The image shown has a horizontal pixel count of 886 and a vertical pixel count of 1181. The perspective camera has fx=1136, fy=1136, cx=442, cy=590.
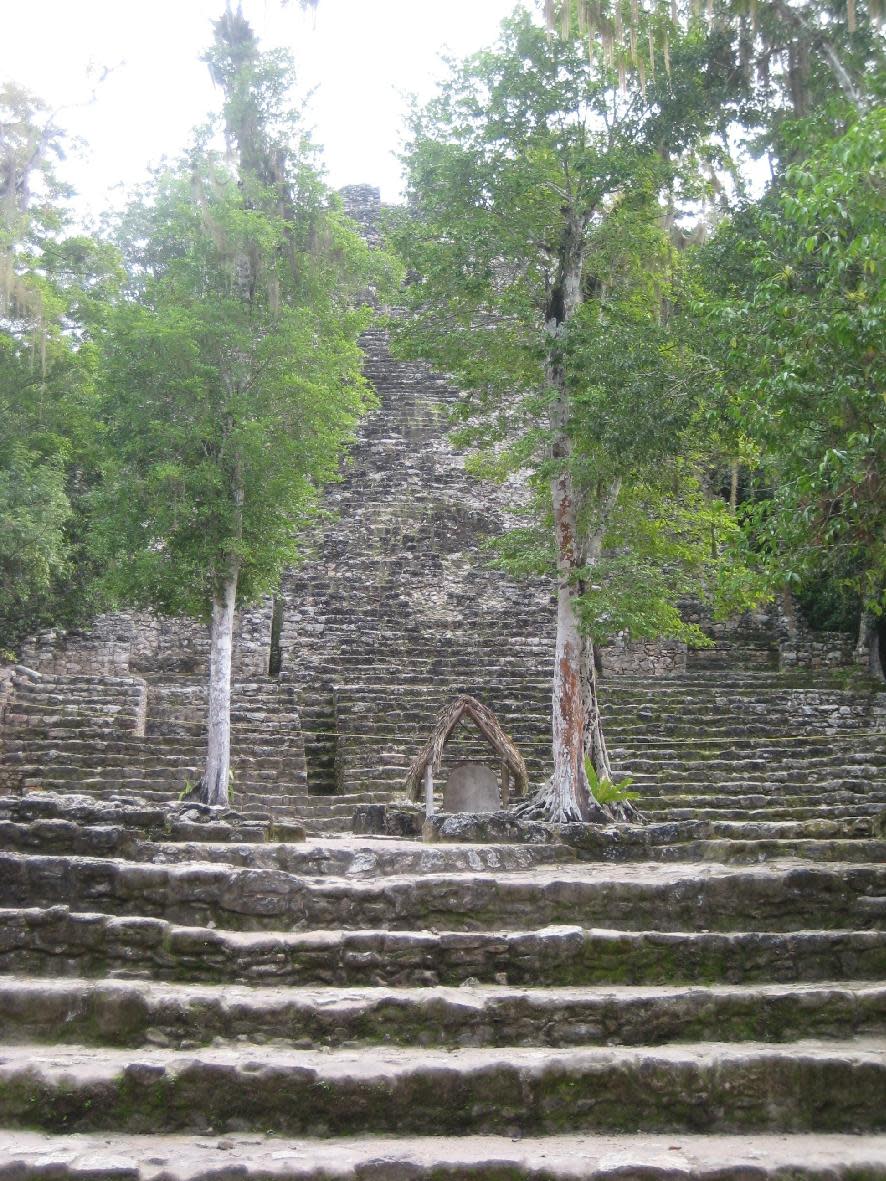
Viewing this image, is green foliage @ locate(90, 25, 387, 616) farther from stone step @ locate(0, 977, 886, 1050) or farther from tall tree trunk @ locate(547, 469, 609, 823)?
stone step @ locate(0, 977, 886, 1050)

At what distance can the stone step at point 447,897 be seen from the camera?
15.9ft

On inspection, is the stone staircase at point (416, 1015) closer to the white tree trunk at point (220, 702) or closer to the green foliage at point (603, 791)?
the green foliage at point (603, 791)

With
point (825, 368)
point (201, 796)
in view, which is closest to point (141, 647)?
point (201, 796)

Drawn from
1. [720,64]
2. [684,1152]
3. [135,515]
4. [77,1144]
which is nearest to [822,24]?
[720,64]

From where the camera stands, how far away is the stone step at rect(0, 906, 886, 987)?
4512mm

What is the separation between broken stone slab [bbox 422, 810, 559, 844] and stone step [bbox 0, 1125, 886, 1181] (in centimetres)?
329

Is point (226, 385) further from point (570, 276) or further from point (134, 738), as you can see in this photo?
point (134, 738)

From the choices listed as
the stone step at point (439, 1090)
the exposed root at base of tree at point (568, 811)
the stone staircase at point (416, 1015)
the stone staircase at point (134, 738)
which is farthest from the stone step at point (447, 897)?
the stone staircase at point (134, 738)

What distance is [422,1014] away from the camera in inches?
167

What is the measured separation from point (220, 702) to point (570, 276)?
4.79 m

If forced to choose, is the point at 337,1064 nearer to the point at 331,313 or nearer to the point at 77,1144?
the point at 77,1144

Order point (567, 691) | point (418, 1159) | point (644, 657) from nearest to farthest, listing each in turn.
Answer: point (418, 1159) < point (567, 691) < point (644, 657)

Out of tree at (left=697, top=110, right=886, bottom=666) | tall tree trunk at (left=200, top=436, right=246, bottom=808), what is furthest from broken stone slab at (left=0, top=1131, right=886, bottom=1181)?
tall tree trunk at (left=200, top=436, right=246, bottom=808)

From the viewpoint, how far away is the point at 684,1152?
3650mm
